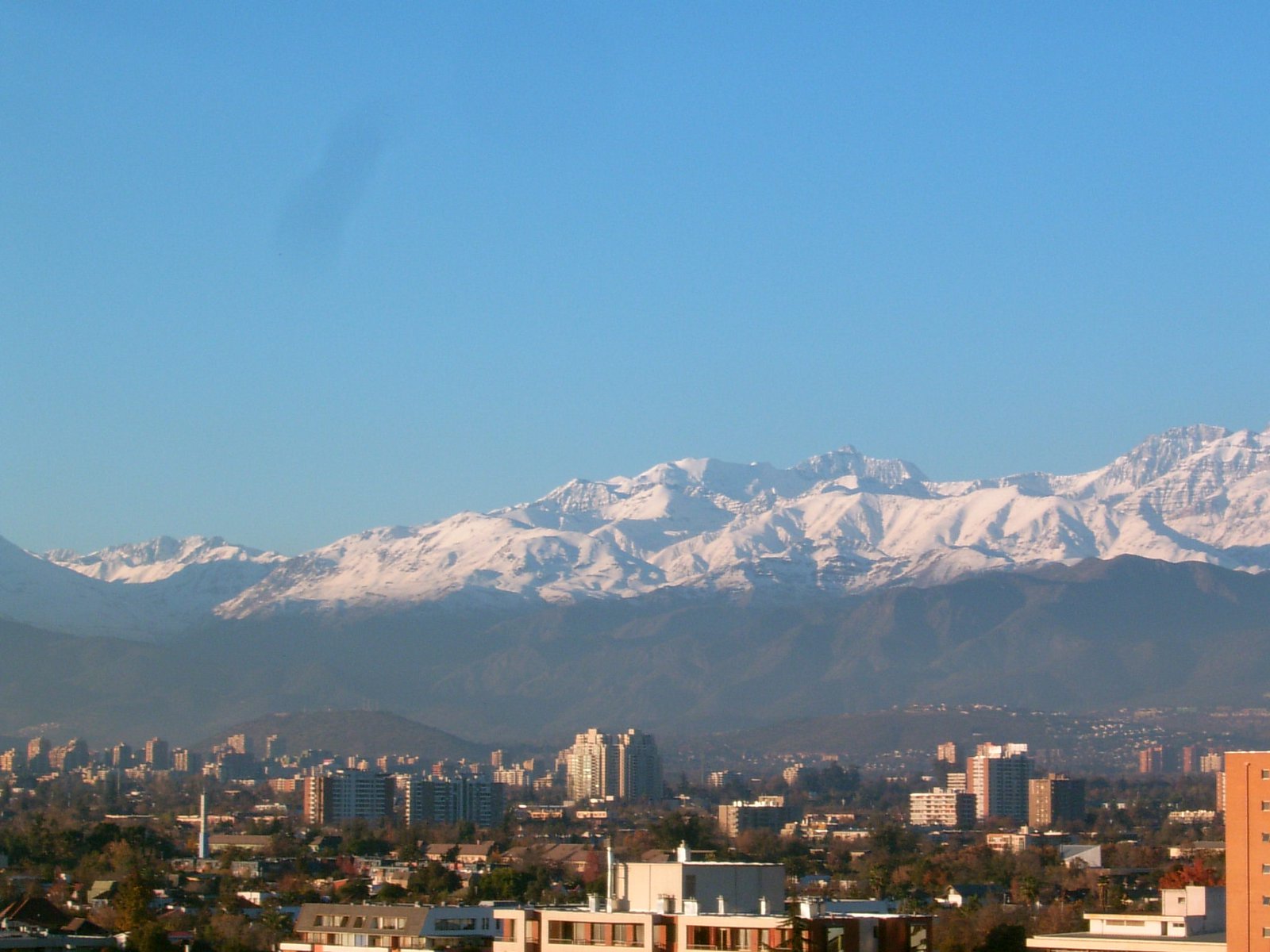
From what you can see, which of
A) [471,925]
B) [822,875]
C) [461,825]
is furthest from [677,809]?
[471,925]

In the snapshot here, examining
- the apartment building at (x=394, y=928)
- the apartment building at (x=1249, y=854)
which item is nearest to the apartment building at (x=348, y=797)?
the apartment building at (x=394, y=928)

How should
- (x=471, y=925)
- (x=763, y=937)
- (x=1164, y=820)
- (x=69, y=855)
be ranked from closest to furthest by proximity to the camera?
(x=763, y=937) < (x=471, y=925) < (x=69, y=855) < (x=1164, y=820)

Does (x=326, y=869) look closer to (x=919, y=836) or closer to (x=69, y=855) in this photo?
(x=69, y=855)

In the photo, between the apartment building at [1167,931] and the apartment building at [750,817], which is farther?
the apartment building at [750,817]

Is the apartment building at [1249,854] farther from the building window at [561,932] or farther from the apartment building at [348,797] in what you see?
the apartment building at [348,797]

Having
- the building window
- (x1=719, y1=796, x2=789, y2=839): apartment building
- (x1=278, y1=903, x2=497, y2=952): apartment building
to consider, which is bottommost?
(x1=278, y1=903, x2=497, y2=952): apartment building

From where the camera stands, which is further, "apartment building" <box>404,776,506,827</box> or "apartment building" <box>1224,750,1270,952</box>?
"apartment building" <box>404,776,506,827</box>

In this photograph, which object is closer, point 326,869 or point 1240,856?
point 1240,856

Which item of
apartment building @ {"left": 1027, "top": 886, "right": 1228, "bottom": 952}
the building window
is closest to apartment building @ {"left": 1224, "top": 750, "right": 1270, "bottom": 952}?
apartment building @ {"left": 1027, "top": 886, "right": 1228, "bottom": 952}

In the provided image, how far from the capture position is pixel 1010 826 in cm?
16925

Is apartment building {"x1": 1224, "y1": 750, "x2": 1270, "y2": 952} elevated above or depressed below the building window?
above

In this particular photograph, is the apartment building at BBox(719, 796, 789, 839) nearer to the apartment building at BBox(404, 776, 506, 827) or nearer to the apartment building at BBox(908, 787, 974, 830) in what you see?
the apartment building at BBox(908, 787, 974, 830)

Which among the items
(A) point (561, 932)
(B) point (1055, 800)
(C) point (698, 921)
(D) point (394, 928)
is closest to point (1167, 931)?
(C) point (698, 921)

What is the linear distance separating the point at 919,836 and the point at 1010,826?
22.1m
